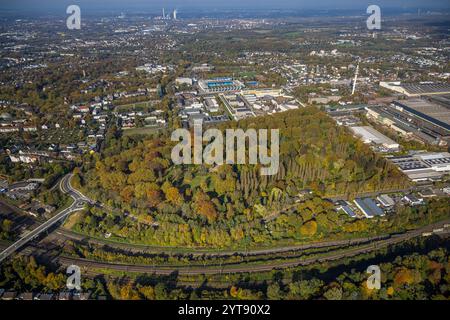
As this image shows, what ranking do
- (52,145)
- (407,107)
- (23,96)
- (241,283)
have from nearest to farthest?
(241,283), (52,145), (407,107), (23,96)

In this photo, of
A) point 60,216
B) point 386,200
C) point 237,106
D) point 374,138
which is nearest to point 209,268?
point 60,216

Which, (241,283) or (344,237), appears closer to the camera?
(241,283)

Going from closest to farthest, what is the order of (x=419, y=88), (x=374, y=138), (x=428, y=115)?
(x=374, y=138) → (x=428, y=115) → (x=419, y=88)

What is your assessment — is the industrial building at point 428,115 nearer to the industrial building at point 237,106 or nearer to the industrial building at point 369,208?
the industrial building at point 369,208

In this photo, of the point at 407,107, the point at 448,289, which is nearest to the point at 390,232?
the point at 448,289

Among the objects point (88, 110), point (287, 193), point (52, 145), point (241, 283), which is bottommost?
point (241, 283)

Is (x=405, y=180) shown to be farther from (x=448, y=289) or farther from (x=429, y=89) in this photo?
(x=429, y=89)

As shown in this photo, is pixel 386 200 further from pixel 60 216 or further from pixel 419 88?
pixel 419 88
